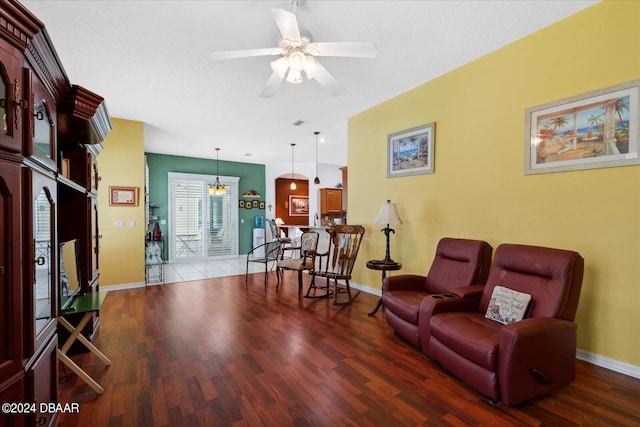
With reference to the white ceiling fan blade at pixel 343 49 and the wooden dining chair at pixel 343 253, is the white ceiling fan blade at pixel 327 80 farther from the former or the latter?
the wooden dining chair at pixel 343 253

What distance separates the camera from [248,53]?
7.57 ft

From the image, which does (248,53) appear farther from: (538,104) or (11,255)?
(538,104)

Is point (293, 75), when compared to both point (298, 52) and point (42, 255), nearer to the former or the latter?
point (298, 52)

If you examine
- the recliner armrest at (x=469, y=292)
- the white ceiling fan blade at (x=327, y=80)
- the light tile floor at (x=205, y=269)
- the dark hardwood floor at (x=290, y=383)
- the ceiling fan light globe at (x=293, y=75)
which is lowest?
the light tile floor at (x=205, y=269)

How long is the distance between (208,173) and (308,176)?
10.7ft

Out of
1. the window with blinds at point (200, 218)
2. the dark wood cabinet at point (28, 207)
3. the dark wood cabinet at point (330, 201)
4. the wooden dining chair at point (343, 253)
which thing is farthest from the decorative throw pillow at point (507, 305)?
the window with blinds at point (200, 218)

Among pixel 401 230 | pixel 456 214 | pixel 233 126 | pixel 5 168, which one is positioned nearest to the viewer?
pixel 5 168

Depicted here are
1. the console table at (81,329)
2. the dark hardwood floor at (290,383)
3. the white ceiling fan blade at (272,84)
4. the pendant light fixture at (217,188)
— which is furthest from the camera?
the pendant light fixture at (217,188)

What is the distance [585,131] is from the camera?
251cm

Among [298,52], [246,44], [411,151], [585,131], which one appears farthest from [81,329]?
[585,131]

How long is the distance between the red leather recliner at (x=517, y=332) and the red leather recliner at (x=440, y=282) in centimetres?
17

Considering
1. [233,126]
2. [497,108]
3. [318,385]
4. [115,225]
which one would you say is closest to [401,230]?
[497,108]

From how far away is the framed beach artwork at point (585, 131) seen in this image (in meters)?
Result: 2.29

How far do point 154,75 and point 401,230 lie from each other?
12.5 ft
